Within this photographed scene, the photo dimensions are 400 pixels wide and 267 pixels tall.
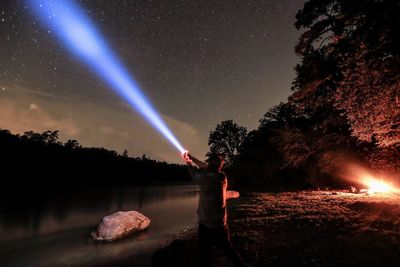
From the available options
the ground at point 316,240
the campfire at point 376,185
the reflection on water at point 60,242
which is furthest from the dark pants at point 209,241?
the campfire at point 376,185

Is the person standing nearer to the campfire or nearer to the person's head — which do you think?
the person's head

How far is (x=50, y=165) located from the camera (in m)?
94.2

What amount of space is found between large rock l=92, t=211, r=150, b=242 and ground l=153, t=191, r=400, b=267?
6518 mm

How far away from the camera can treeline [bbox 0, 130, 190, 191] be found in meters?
80.6

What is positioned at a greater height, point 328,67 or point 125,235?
point 328,67

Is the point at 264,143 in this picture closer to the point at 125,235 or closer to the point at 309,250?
the point at 125,235

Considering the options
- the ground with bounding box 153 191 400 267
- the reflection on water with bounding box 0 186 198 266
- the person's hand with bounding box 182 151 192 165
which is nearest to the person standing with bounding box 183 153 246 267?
the person's hand with bounding box 182 151 192 165

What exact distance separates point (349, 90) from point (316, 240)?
10334 millimetres

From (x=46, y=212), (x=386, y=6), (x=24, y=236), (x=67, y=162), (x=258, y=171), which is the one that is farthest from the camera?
(x=67, y=162)

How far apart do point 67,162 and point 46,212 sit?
72390 mm

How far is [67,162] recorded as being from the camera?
100438 millimetres

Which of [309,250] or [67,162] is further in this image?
[67,162]

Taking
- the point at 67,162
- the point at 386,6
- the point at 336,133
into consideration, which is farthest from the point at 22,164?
the point at 386,6

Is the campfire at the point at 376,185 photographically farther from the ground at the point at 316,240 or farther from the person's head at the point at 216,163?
the person's head at the point at 216,163
